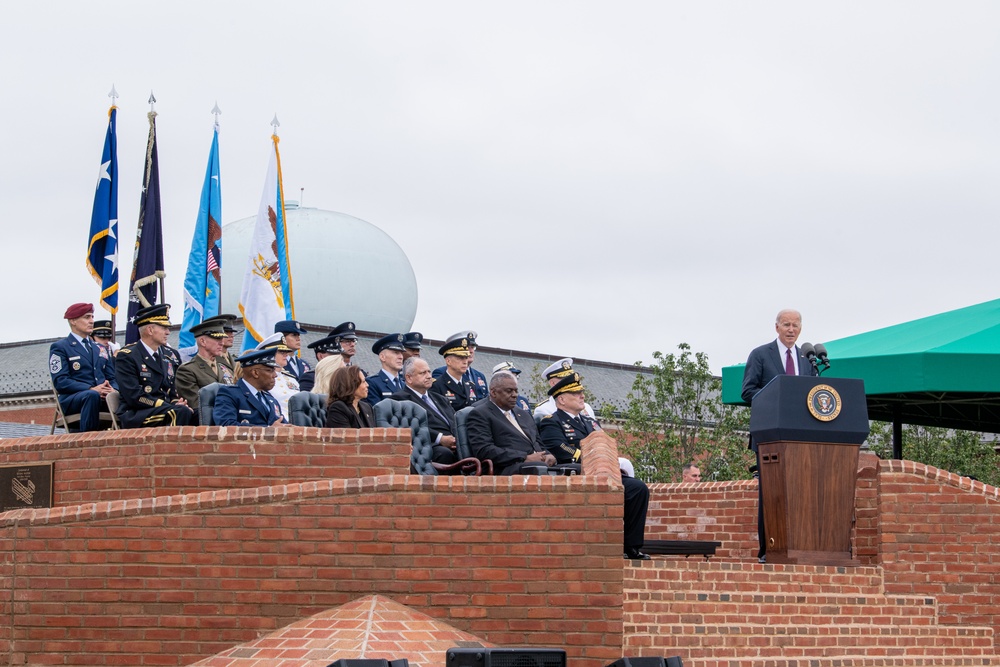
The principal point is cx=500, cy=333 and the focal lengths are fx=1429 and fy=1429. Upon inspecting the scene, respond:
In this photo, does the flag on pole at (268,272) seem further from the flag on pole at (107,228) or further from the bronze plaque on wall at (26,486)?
the bronze plaque on wall at (26,486)

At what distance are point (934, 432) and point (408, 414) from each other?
2244 cm

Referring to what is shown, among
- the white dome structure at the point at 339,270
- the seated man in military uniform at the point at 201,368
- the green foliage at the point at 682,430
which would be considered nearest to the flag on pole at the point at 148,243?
the seated man in military uniform at the point at 201,368

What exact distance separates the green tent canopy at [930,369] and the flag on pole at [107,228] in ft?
22.3

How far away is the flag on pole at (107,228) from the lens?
1571 centimetres

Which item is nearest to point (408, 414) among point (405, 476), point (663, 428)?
point (405, 476)

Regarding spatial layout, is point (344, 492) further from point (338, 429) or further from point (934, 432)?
point (934, 432)

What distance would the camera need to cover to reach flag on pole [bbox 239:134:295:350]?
56.9 feet

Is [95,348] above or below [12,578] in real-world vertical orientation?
above

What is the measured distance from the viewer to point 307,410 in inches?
461

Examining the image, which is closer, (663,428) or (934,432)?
(663,428)

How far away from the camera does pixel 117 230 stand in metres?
16.2

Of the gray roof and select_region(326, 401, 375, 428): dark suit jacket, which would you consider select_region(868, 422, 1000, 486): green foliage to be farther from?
select_region(326, 401, 375, 428): dark suit jacket

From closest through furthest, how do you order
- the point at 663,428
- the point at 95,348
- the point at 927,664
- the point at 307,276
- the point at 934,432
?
the point at 927,664
the point at 95,348
the point at 663,428
the point at 934,432
the point at 307,276

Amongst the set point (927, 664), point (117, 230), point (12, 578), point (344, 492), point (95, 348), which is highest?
point (117, 230)
